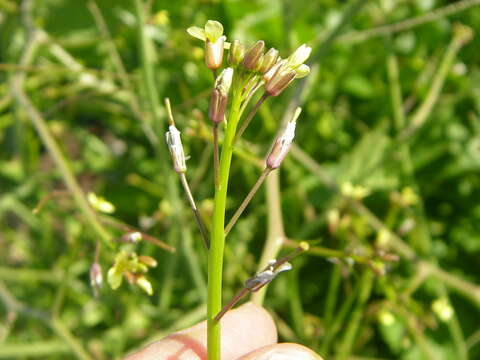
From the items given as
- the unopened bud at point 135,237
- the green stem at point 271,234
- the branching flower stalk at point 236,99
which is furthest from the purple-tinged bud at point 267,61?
the green stem at point 271,234

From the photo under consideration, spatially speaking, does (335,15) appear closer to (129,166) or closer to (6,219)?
(129,166)

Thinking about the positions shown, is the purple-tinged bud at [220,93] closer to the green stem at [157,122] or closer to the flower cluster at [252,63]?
the flower cluster at [252,63]

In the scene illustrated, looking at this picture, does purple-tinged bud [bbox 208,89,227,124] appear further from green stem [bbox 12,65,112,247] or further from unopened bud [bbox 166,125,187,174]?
green stem [bbox 12,65,112,247]

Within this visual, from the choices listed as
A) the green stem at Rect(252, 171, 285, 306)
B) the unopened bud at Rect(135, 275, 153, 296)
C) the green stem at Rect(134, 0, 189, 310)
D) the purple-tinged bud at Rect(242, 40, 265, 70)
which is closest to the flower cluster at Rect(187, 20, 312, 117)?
the purple-tinged bud at Rect(242, 40, 265, 70)

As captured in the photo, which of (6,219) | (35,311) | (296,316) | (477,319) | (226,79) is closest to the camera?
(226,79)

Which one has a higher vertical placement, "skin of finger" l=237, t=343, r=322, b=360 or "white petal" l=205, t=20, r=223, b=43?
"white petal" l=205, t=20, r=223, b=43

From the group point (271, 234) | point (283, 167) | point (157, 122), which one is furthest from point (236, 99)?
point (283, 167)

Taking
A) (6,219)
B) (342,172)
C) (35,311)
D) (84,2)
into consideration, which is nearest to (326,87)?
(342,172)

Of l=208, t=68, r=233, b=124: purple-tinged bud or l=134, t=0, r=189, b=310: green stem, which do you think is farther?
l=134, t=0, r=189, b=310: green stem
